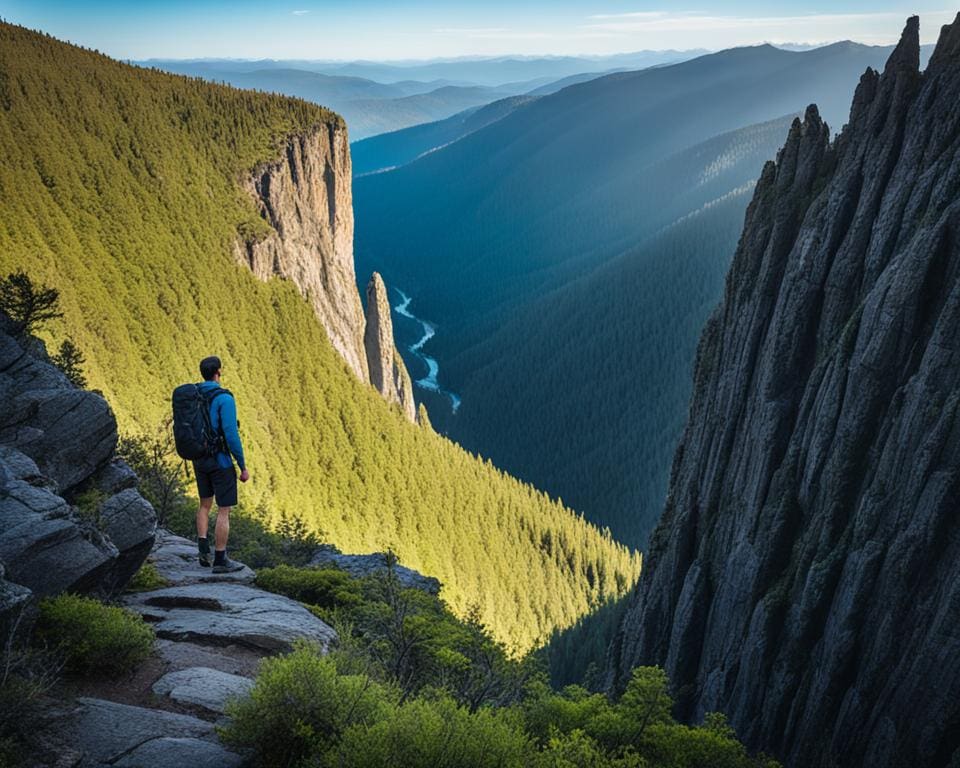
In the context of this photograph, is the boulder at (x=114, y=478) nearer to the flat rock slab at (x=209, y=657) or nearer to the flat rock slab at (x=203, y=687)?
the flat rock slab at (x=209, y=657)

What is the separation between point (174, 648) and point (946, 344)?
23.1m

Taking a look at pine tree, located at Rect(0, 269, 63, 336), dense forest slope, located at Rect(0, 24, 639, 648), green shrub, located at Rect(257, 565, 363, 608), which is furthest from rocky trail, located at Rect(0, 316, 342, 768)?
dense forest slope, located at Rect(0, 24, 639, 648)

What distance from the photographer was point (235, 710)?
11.4 meters

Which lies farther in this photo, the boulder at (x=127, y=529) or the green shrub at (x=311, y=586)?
the green shrub at (x=311, y=586)

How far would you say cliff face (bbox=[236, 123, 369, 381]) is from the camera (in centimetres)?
11250

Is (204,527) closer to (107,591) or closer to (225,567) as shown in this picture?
(225,567)

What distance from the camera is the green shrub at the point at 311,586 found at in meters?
22.5

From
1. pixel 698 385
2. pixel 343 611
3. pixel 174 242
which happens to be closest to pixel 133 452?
pixel 343 611

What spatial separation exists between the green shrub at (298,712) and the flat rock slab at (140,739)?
429mm

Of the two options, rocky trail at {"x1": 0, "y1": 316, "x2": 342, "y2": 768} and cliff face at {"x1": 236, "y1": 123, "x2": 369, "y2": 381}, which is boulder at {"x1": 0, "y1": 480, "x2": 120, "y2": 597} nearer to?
rocky trail at {"x1": 0, "y1": 316, "x2": 342, "y2": 768}

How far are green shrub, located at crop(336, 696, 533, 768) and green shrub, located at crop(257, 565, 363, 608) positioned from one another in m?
11.8

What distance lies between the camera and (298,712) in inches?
448

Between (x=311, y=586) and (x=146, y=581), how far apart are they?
5.80 metres

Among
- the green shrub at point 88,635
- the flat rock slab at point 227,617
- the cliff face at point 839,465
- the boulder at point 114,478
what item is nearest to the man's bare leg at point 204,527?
the flat rock slab at point 227,617
